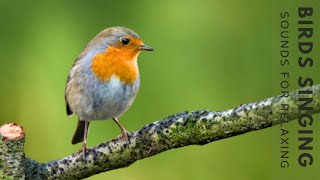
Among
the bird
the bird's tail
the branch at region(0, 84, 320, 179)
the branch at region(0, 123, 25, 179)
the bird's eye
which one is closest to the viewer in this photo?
the branch at region(0, 84, 320, 179)

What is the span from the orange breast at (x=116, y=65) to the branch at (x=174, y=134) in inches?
22.6

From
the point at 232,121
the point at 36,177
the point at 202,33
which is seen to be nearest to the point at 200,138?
the point at 232,121

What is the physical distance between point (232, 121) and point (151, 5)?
2.72m

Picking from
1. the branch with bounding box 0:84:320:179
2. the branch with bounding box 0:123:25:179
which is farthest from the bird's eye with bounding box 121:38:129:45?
the branch with bounding box 0:123:25:179

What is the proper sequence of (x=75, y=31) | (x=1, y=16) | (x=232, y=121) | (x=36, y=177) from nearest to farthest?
(x=232, y=121)
(x=36, y=177)
(x=75, y=31)
(x=1, y=16)

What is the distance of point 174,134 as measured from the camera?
9.36ft

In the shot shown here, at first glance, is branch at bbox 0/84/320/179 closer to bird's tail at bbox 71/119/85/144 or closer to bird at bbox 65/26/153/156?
bird at bbox 65/26/153/156

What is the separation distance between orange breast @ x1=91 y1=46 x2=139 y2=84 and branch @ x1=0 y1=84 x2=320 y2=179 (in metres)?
0.57

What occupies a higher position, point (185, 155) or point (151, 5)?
point (151, 5)

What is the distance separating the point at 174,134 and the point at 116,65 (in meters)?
0.89

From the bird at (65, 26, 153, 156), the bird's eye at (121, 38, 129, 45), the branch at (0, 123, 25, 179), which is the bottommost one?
the branch at (0, 123, 25, 179)

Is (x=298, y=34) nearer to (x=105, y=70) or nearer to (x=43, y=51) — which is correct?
(x=105, y=70)

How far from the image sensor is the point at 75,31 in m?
5.14

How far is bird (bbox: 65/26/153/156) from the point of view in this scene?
3607mm
